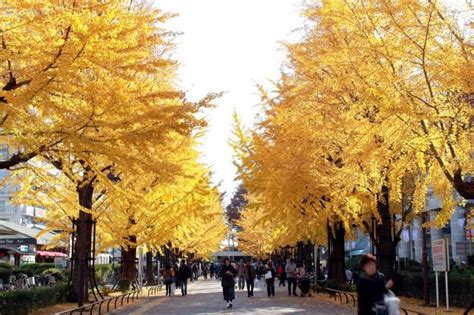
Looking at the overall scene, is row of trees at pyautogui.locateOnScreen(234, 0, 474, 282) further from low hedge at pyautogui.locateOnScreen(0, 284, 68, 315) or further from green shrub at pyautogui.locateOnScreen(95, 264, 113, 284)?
green shrub at pyautogui.locateOnScreen(95, 264, 113, 284)

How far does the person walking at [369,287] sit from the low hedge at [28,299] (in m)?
8.36

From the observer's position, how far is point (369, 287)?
7.78 metres

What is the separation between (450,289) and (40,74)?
41.0 feet

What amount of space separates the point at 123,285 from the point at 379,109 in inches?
752

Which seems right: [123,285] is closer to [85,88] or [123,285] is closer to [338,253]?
[338,253]

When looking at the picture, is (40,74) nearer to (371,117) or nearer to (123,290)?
(371,117)

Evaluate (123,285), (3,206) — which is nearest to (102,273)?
(123,285)

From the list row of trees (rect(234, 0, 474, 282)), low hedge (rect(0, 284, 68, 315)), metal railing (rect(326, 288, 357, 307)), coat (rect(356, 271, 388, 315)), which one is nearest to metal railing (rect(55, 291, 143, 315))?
low hedge (rect(0, 284, 68, 315))

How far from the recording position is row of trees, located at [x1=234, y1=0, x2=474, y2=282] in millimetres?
11305

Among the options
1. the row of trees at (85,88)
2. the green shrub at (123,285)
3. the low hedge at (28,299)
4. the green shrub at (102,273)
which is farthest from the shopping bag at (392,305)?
the green shrub at (102,273)

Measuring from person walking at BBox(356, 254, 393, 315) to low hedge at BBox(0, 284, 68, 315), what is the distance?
8.36 metres

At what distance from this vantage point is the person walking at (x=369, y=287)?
25.4 ft

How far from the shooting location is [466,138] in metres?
11.6

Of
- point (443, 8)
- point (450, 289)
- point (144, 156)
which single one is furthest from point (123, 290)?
point (443, 8)
